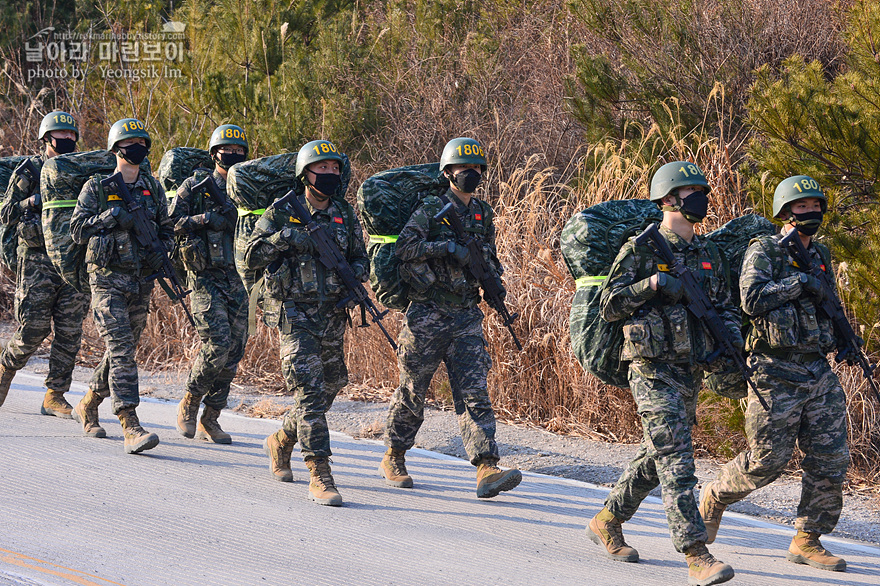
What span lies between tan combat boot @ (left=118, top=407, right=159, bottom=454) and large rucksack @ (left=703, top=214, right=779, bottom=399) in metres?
3.81

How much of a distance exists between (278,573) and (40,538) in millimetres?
1334

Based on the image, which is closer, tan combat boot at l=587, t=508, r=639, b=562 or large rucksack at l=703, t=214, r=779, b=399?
tan combat boot at l=587, t=508, r=639, b=562

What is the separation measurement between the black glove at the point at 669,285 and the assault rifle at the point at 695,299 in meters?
0.05

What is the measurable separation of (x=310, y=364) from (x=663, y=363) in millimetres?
2259

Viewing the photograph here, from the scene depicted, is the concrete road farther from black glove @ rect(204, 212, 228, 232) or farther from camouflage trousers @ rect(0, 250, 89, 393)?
black glove @ rect(204, 212, 228, 232)

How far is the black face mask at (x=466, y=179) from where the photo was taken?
6.45 meters

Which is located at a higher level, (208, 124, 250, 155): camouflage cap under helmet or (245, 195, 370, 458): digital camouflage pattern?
(208, 124, 250, 155): camouflage cap under helmet

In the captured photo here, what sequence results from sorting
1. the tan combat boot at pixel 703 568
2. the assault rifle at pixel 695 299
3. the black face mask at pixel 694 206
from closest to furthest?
the tan combat boot at pixel 703 568 → the assault rifle at pixel 695 299 → the black face mask at pixel 694 206

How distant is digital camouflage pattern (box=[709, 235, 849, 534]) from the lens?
5262mm

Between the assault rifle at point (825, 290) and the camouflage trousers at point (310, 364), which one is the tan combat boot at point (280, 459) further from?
the assault rifle at point (825, 290)

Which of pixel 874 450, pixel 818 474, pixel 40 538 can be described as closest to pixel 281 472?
pixel 40 538

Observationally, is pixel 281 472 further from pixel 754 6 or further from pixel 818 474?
pixel 754 6

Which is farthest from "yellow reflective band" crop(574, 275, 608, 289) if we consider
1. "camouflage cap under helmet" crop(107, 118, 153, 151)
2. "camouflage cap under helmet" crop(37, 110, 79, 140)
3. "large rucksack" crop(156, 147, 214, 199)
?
"camouflage cap under helmet" crop(37, 110, 79, 140)

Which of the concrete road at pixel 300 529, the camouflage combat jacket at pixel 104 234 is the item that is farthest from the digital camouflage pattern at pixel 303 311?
the camouflage combat jacket at pixel 104 234
